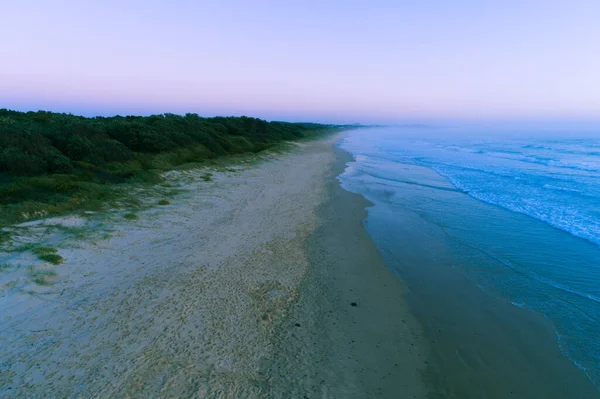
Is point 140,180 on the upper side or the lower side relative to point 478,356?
upper

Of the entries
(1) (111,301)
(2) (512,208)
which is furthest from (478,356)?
(2) (512,208)

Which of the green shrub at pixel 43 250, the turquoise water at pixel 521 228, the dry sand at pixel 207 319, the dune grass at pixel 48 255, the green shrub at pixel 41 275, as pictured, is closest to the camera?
the dry sand at pixel 207 319

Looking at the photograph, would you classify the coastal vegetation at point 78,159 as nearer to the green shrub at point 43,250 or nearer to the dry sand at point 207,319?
the dry sand at point 207,319

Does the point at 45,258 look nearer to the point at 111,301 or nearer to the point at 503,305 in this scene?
the point at 111,301

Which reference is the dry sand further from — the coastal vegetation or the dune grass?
the coastal vegetation

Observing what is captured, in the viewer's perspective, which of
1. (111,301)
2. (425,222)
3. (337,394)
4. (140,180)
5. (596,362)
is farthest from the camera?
(140,180)

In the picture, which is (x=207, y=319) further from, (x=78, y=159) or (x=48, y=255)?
(x=78, y=159)

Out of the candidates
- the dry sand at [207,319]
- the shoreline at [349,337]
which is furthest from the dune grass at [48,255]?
the shoreline at [349,337]
